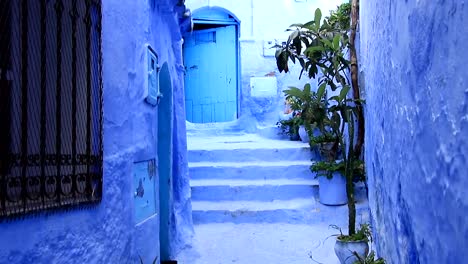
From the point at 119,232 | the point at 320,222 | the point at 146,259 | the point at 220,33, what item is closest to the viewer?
the point at 119,232

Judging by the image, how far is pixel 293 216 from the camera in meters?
5.40

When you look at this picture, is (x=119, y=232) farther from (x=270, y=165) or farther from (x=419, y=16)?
(x=270, y=165)

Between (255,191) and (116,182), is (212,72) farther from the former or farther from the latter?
(116,182)

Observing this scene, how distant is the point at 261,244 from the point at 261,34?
20.1ft

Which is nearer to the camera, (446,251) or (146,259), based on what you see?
(446,251)

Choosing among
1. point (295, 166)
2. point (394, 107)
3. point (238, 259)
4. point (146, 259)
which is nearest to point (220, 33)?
point (295, 166)

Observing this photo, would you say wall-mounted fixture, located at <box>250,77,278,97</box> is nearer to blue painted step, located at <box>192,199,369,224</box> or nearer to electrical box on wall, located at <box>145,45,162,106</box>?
blue painted step, located at <box>192,199,369,224</box>

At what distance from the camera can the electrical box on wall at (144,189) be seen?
3.03m

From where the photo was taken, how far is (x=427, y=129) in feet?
4.80

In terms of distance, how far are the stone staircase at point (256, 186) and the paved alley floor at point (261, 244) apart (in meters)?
0.16

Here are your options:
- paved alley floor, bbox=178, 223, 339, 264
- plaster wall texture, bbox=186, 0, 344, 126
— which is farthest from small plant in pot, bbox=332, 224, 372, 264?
plaster wall texture, bbox=186, 0, 344, 126

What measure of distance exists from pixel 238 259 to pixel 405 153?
2649 millimetres

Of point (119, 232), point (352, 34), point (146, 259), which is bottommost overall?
point (146, 259)

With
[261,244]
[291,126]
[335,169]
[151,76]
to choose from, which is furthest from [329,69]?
[291,126]
